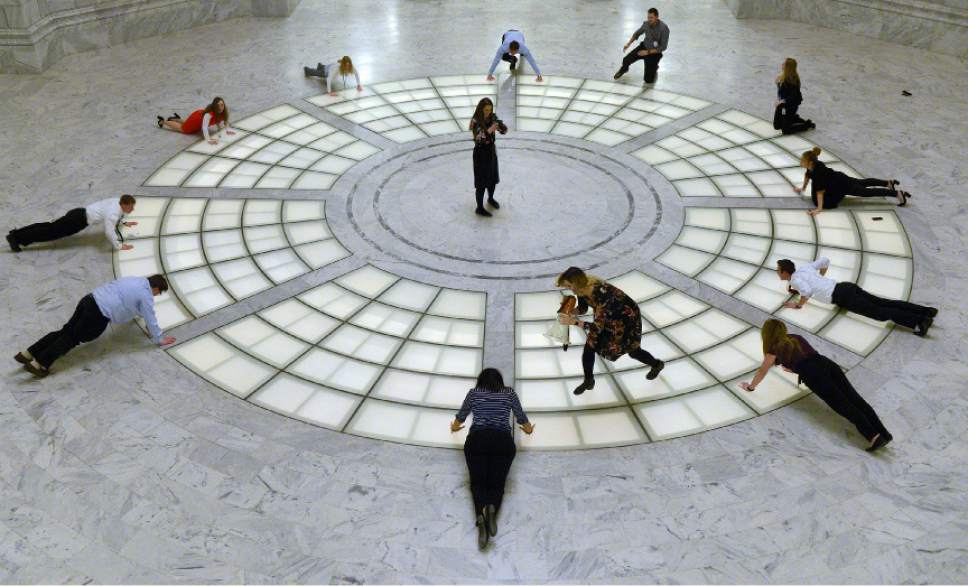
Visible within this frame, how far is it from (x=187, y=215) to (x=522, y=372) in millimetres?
6395

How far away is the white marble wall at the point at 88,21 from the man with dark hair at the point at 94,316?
11.5m

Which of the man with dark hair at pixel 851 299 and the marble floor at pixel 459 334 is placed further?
the man with dark hair at pixel 851 299

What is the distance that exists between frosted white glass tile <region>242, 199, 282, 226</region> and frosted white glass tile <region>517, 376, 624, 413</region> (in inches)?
213

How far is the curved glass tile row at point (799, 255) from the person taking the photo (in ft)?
30.3

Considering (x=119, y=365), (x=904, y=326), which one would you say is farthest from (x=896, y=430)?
(x=119, y=365)

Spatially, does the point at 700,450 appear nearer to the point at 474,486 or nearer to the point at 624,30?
the point at 474,486

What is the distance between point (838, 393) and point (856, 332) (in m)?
1.96

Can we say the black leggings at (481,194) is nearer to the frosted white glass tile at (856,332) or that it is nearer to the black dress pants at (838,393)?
the frosted white glass tile at (856,332)

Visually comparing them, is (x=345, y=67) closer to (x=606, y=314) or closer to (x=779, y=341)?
(x=606, y=314)

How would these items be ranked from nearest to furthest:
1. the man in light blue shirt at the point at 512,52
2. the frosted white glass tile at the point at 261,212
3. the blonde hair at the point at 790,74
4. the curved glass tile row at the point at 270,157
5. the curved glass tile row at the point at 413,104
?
the frosted white glass tile at the point at 261,212 → the curved glass tile row at the point at 270,157 → the blonde hair at the point at 790,74 → the curved glass tile row at the point at 413,104 → the man in light blue shirt at the point at 512,52

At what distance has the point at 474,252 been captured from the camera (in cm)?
1080

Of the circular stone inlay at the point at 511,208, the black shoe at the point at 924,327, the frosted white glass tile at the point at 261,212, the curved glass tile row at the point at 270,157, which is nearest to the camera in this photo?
the black shoe at the point at 924,327

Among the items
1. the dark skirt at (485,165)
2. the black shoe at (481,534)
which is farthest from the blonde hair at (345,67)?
the black shoe at (481,534)

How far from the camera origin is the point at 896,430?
297 inches
